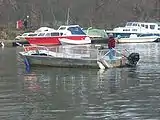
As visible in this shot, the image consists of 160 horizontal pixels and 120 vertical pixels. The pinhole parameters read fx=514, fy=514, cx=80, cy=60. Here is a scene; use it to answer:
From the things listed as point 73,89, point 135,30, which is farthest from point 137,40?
point 73,89

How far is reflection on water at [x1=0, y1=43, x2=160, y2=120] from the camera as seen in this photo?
16016mm

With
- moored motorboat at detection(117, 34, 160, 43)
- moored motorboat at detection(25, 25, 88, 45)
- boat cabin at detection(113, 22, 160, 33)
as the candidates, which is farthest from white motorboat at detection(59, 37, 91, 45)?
boat cabin at detection(113, 22, 160, 33)

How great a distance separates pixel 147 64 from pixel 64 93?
1523 centimetres

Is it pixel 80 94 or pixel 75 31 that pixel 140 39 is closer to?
pixel 75 31

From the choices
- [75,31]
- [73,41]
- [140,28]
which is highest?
[140,28]

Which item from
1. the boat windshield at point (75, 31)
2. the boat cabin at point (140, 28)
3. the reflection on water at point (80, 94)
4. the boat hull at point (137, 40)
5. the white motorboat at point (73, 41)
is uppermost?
the boat cabin at point (140, 28)

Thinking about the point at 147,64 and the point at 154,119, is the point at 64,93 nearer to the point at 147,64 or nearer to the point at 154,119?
the point at 154,119

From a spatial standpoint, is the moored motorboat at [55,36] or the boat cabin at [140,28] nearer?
the moored motorboat at [55,36]

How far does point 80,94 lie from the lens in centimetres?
2023

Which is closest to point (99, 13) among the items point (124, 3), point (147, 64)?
point (124, 3)

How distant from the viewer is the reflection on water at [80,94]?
52.5 feet

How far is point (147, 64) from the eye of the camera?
114ft

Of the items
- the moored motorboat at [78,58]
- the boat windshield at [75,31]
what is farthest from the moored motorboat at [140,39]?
the moored motorboat at [78,58]

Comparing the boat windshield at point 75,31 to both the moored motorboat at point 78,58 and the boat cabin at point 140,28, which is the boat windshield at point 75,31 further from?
the moored motorboat at point 78,58
